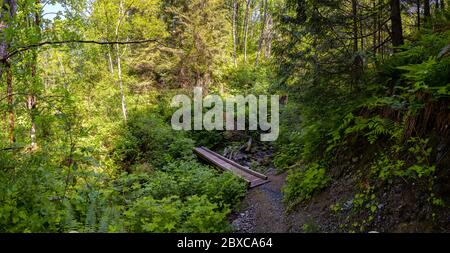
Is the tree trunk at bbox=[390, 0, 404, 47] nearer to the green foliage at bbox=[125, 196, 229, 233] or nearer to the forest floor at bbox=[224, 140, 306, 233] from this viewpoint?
the forest floor at bbox=[224, 140, 306, 233]

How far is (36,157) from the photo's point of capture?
3.88 m

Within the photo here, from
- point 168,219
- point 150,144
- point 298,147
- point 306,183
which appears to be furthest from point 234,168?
point 168,219

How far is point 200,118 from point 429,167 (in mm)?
13297

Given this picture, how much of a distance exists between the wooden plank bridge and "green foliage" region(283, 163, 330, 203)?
2059mm

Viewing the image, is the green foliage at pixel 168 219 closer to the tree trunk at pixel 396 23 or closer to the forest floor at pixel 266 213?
the forest floor at pixel 266 213

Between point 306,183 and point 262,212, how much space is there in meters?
1.54

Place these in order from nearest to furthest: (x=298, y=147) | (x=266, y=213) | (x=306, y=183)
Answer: (x=306, y=183)
(x=266, y=213)
(x=298, y=147)

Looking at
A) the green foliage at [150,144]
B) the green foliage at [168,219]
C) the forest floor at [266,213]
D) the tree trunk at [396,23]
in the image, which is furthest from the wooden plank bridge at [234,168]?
the tree trunk at [396,23]

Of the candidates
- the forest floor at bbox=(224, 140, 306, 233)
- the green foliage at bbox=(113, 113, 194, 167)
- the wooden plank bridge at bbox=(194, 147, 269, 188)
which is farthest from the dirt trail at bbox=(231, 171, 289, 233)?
the green foliage at bbox=(113, 113, 194, 167)

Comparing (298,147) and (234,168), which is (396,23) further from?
(234,168)

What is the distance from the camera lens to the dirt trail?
660 centimetres

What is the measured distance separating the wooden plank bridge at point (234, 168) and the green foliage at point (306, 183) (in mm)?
2059

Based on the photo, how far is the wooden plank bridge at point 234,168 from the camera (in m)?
9.43

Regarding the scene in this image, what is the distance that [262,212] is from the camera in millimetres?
7398
